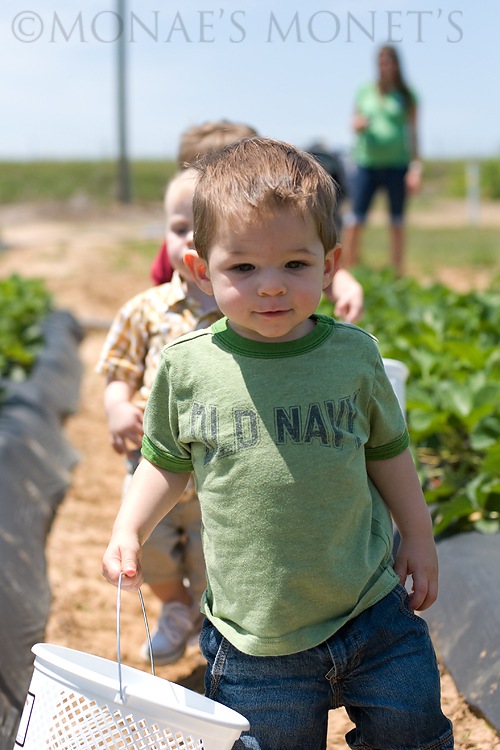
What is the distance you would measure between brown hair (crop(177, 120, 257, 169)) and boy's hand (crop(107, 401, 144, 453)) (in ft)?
2.37

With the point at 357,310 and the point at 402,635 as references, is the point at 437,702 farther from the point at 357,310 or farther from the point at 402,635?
the point at 357,310

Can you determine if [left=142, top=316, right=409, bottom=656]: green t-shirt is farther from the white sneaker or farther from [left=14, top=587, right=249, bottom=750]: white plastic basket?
the white sneaker

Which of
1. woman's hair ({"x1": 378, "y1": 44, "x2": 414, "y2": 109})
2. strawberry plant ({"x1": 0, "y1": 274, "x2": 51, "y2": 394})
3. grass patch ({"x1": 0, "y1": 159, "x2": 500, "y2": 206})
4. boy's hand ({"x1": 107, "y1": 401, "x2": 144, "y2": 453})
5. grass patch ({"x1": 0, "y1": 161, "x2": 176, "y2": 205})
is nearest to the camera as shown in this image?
boy's hand ({"x1": 107, "y1": 401, "x2": 144, "y2": 453})

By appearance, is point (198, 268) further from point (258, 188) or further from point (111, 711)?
point (111, 711)

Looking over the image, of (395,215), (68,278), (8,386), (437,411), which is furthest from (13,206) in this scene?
(437,411)

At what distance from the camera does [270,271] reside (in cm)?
178

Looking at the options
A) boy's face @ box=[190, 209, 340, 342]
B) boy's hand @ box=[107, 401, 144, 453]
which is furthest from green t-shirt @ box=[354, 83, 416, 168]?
boy's face @ box=[190, 209, 340, 342]

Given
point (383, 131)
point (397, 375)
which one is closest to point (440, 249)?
point (383, 131)

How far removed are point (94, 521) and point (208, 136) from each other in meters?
2.20

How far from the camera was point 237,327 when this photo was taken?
1.96 metres

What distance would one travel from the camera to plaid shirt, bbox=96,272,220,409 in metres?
2.82

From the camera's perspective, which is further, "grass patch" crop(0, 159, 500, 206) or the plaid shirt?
"grass patch" crop(0, 159, 500, 206)

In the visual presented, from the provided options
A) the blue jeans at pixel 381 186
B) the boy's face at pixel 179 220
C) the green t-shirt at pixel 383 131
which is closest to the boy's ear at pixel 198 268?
the boy's face at pixel 179 220

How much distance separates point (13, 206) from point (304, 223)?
1140 inches
